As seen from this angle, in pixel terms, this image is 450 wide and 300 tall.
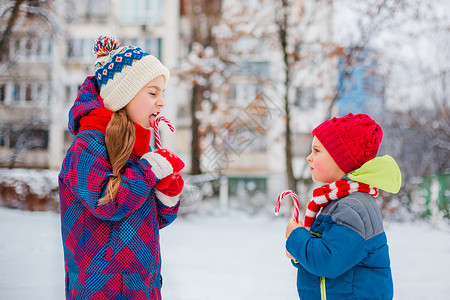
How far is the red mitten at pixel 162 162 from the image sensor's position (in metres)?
1.55

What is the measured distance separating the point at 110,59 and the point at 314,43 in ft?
25.1

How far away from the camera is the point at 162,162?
1.55 m

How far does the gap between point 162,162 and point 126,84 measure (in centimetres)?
36

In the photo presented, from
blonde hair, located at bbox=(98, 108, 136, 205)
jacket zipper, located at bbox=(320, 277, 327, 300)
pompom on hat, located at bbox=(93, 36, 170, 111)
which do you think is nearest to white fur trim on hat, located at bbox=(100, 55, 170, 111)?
pompom on hat, located at bbox=(93, 36, 170, 111)

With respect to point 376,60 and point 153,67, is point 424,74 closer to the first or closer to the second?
point 376,60

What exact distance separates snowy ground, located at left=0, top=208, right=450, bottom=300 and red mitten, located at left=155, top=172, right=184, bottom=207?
2184mm

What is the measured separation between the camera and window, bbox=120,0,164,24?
2003cm

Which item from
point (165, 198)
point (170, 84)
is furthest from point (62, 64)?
point (165, 198)

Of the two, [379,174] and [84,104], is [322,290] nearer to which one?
[379,174]

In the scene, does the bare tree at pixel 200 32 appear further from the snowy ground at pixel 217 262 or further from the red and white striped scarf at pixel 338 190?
the red and white striped scarf at pixel 338 190

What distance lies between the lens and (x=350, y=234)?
1433mm

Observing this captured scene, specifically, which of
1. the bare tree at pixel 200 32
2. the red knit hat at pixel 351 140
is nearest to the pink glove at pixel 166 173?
the red knit hat at pixel 351 140

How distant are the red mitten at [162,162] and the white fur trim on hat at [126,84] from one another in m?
0.25

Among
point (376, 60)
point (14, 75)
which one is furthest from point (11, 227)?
point (376, 60)
